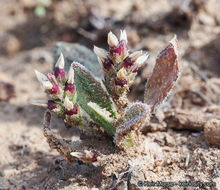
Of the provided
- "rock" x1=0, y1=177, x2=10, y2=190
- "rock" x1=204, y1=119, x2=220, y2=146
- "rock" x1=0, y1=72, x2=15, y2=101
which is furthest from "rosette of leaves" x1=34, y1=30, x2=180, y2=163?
"rock" x1=0, y1=72, x2=15, y2=101

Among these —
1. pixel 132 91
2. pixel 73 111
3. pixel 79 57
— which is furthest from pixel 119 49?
pixel 132 91

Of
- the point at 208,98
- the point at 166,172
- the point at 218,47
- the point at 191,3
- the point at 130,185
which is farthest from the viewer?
the point at 191,3

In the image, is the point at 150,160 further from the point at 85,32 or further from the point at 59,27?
the point at 59,27

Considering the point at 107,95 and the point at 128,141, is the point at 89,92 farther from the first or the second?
the point at 128,141

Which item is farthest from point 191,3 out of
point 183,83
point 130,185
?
point 130,185

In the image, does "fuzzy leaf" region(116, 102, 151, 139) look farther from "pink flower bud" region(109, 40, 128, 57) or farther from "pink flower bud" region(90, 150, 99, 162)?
"pink flower bud" region(109, 40, 128, 57)

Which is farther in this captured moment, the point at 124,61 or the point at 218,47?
the point at 218,47
